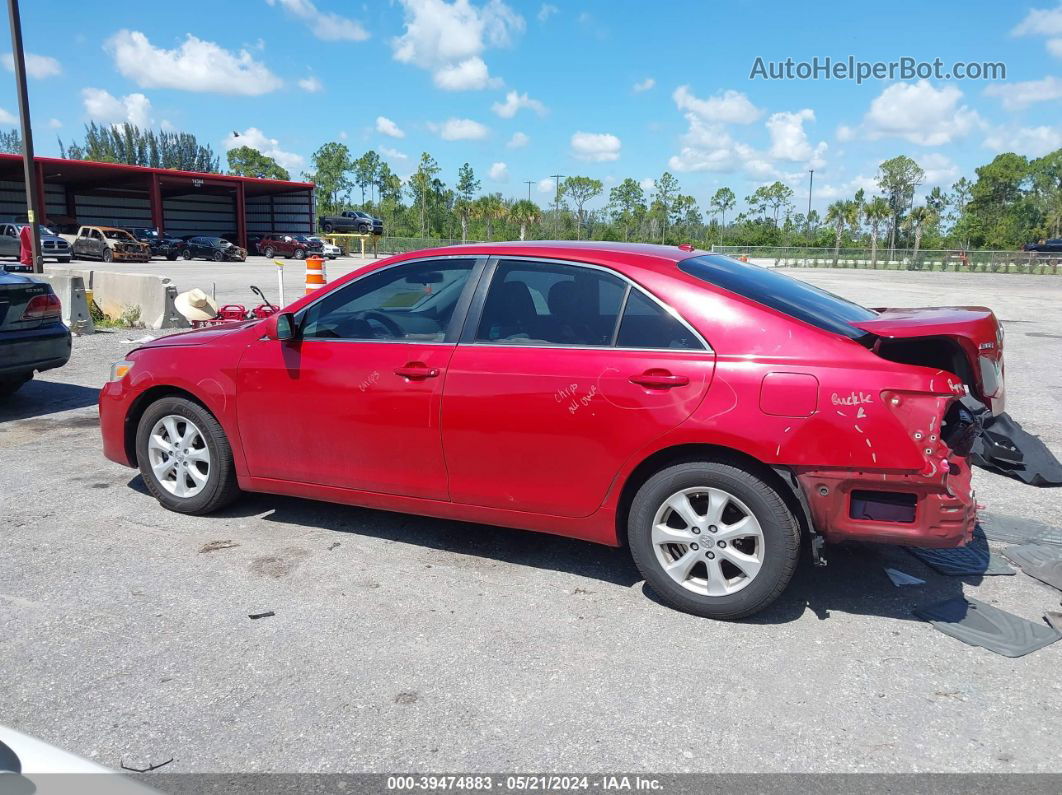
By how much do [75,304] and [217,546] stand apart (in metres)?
9.64

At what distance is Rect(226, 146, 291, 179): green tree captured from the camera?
10025 centimetres

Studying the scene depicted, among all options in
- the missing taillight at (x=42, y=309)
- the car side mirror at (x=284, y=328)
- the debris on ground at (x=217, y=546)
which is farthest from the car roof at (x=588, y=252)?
the missing taillight at (x=42, y=309)

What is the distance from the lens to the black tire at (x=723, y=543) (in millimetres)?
3447

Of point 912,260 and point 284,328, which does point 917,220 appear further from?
point 284,328

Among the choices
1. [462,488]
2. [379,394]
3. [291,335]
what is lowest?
[462,488]

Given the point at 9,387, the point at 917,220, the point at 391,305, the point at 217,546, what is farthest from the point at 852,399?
the point at 917,220

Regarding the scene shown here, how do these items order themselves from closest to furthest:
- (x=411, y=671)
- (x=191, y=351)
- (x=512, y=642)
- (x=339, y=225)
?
(x=411, y=671) < (x=512, y=642) < (x=191, y=351) < (x=339, y=225)

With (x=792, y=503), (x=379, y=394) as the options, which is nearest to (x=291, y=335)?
(x=379, y=394)

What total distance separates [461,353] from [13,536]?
2.84 metres

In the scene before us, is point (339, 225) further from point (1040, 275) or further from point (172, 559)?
point (172, 559)

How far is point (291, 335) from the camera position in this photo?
4.45 metres

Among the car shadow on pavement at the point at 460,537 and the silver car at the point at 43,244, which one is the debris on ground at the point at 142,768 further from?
the silver car at the point at 43,244

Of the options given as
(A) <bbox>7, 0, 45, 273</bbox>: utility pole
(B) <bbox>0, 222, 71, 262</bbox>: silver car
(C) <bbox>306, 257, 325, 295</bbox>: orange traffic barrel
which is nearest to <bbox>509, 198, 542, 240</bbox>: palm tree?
(B) <bbox>0, 222, 71, 262</bbox>: silver car

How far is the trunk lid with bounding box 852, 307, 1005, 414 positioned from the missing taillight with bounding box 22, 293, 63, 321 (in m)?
7.14
